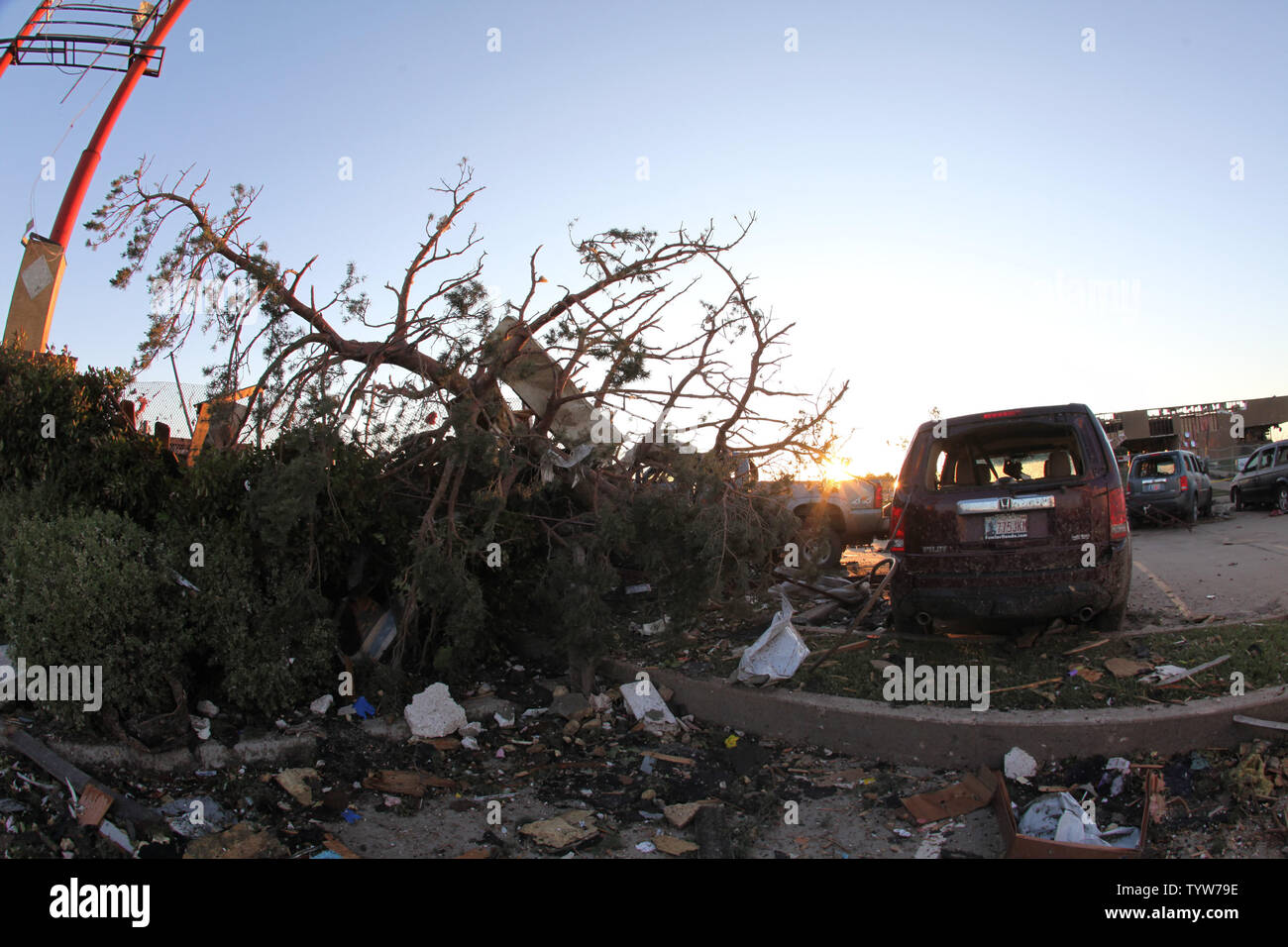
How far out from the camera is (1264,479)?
19.7m

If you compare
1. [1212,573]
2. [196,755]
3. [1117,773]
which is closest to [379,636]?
[196,755]

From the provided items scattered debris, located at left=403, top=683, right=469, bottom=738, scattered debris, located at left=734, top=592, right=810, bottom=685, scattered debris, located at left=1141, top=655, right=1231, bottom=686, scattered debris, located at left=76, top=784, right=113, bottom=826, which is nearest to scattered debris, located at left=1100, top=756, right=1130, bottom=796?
scattered debris, located at left=1141, top=655, right=1231, bottom=686

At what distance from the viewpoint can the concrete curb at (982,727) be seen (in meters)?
4.77

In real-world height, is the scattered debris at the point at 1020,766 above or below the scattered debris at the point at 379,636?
below

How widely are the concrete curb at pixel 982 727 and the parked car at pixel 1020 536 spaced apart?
1.10 metres

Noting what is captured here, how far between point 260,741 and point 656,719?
2663mm

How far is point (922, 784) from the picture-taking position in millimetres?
4906

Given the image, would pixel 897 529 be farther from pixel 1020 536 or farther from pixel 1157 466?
pixel 1157 466

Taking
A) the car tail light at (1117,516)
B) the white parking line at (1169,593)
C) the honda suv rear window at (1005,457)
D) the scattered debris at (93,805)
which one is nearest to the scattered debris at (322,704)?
the scattered debris at (93,805)

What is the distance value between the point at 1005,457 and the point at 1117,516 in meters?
1.61

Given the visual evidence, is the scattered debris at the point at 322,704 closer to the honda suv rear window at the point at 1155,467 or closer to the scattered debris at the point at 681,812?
the scattered debris at the point at 681,812

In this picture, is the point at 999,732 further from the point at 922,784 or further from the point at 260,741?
the point at 260,741

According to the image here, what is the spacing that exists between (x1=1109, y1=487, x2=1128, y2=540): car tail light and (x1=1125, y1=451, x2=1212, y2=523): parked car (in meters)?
14.4
